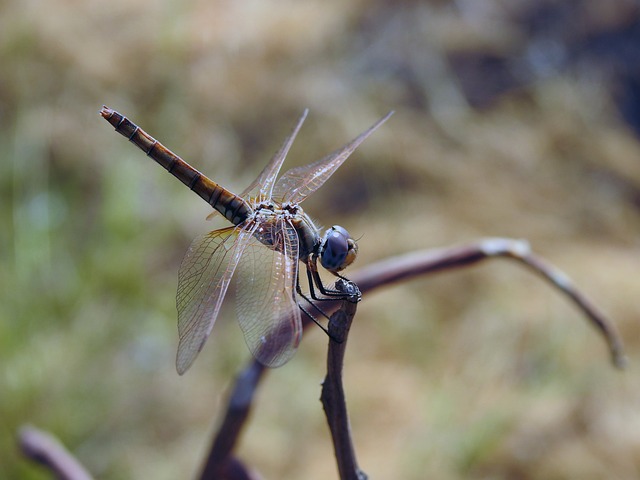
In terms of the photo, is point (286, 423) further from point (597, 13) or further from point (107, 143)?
point (597, 13)

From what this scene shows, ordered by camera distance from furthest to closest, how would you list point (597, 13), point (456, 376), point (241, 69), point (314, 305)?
point (597, 13)
point (241, 69)
point (456, 376)
point (314, 305)

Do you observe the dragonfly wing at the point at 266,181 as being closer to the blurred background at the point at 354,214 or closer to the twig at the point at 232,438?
the twig at the point at 232,438

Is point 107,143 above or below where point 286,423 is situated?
above

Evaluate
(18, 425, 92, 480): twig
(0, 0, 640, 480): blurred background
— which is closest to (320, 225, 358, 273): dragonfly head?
(18, 425, 92, 480): twig

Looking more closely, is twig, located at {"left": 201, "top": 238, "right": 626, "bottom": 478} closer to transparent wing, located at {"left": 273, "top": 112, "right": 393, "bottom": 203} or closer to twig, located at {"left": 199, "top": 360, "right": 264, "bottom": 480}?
twig, located at {"left": 199, "top": 360, "right": 264, "bottom": 480}

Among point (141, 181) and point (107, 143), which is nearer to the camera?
point (141, 181)

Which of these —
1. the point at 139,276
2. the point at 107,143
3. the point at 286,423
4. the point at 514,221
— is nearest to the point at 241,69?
the point at 107,143
